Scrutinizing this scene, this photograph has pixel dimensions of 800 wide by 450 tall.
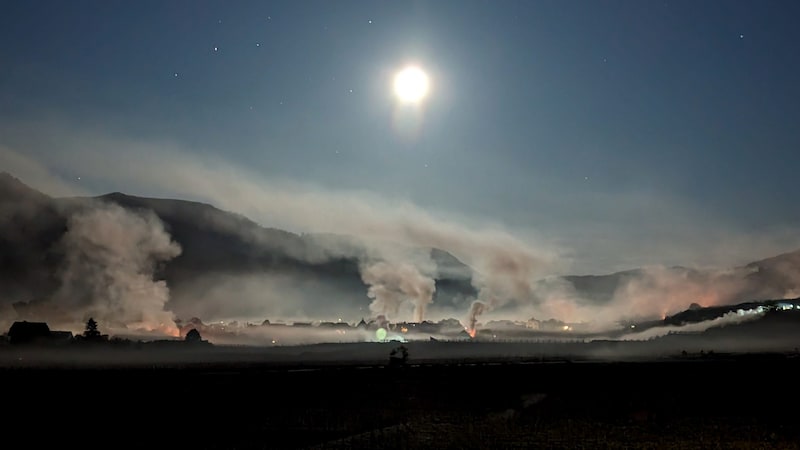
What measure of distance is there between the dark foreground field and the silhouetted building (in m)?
96.3

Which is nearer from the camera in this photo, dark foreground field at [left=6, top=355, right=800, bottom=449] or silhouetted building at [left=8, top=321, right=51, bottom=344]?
dark foreground field at [left=6, top=355, right=800, bottom=449]

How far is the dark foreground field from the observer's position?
4788 cm

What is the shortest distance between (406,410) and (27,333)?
499ft

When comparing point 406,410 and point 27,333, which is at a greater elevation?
point 27,333

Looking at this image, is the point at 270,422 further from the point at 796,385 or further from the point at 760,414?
the point at 796,385

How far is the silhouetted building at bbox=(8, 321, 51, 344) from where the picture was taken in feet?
578

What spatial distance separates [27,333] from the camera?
587ft

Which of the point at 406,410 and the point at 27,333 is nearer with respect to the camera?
the point at 406,410

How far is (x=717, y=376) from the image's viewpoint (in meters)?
100

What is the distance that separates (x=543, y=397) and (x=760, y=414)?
22.3 metres

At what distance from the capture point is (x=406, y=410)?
65.4 metres

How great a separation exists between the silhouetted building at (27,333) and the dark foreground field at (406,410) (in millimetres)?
96316

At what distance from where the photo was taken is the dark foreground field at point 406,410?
157 feet

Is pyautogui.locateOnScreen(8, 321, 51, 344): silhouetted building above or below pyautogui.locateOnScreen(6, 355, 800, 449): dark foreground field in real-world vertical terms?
above
